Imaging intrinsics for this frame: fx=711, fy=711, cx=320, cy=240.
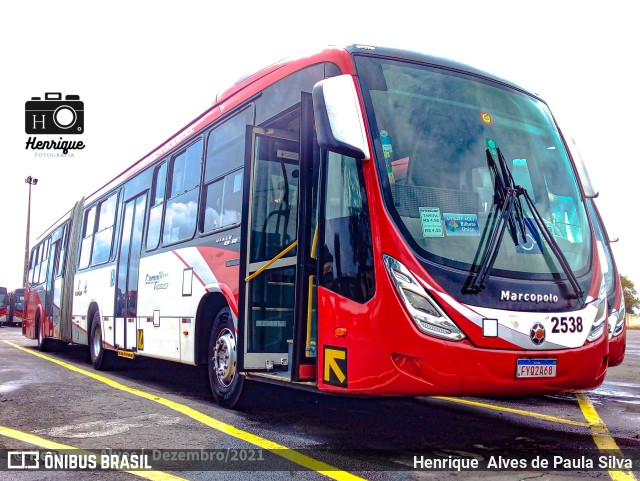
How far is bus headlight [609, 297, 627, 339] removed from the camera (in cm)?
780

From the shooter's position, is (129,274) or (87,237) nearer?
(129,274)

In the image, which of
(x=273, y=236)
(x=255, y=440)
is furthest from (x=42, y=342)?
(x=255, y=440)

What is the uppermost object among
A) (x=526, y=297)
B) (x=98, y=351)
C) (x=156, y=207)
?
(x=156, y=207)

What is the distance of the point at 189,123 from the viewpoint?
8.94m

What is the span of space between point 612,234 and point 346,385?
3.22m

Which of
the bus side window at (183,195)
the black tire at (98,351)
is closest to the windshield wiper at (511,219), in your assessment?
the bus side window at (183,195)

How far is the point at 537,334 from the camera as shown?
517 centimetres

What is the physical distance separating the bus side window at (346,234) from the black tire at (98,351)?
7525 millimetres

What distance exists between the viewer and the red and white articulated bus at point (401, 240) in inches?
197

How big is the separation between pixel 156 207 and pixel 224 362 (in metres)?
3.23

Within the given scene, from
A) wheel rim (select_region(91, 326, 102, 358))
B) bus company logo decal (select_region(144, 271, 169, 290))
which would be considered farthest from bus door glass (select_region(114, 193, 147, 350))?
wheel rim (select_region(91, 326, 102, 358))

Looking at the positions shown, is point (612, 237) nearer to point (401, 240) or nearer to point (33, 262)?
point (401, 240)

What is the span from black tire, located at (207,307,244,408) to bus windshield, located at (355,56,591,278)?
2.57 metres

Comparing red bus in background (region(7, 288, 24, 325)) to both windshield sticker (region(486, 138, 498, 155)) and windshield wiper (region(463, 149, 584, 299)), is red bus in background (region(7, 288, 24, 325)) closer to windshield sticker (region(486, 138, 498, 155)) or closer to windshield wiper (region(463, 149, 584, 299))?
windshield sticker (region(486, 138, 498, 155))
